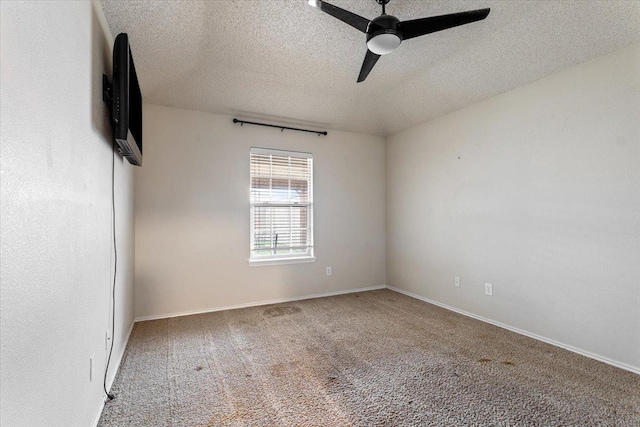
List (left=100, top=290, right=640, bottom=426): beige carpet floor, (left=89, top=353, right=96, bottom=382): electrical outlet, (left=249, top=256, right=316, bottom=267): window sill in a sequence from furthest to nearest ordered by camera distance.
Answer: (left=249, top=256, right=316, bottom=267): window sill
(left=100, top=290, right=640, bottom=426): beige carpet floor
(left=89, top=353, right=96, bottom=382): electrical outlet

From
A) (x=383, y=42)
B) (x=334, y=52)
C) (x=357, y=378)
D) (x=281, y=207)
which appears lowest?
(x=357, y=378)

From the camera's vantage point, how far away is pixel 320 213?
439 centimetres

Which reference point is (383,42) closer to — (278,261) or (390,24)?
(390,24)

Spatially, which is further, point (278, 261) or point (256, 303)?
point (278, 261)

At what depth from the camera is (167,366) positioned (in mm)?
2342

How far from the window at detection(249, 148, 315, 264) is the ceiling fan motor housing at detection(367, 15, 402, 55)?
2.34 meters

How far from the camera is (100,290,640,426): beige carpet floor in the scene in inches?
69.4

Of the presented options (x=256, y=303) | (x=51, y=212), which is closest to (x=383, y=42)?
(x=51, y=212)

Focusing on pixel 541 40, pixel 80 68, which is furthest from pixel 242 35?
pixel 541 40

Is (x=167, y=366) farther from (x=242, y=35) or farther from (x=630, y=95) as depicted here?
(x=630, y=95)

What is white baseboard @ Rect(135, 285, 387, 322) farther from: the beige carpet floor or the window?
the window

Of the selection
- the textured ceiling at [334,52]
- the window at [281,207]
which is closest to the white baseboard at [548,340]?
the window at [281,207]

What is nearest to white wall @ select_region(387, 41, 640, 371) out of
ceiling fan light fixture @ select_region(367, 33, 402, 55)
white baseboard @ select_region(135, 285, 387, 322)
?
white baseboard @ select_region(135, 285, 387, 322)

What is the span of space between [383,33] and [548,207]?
7.51ft
